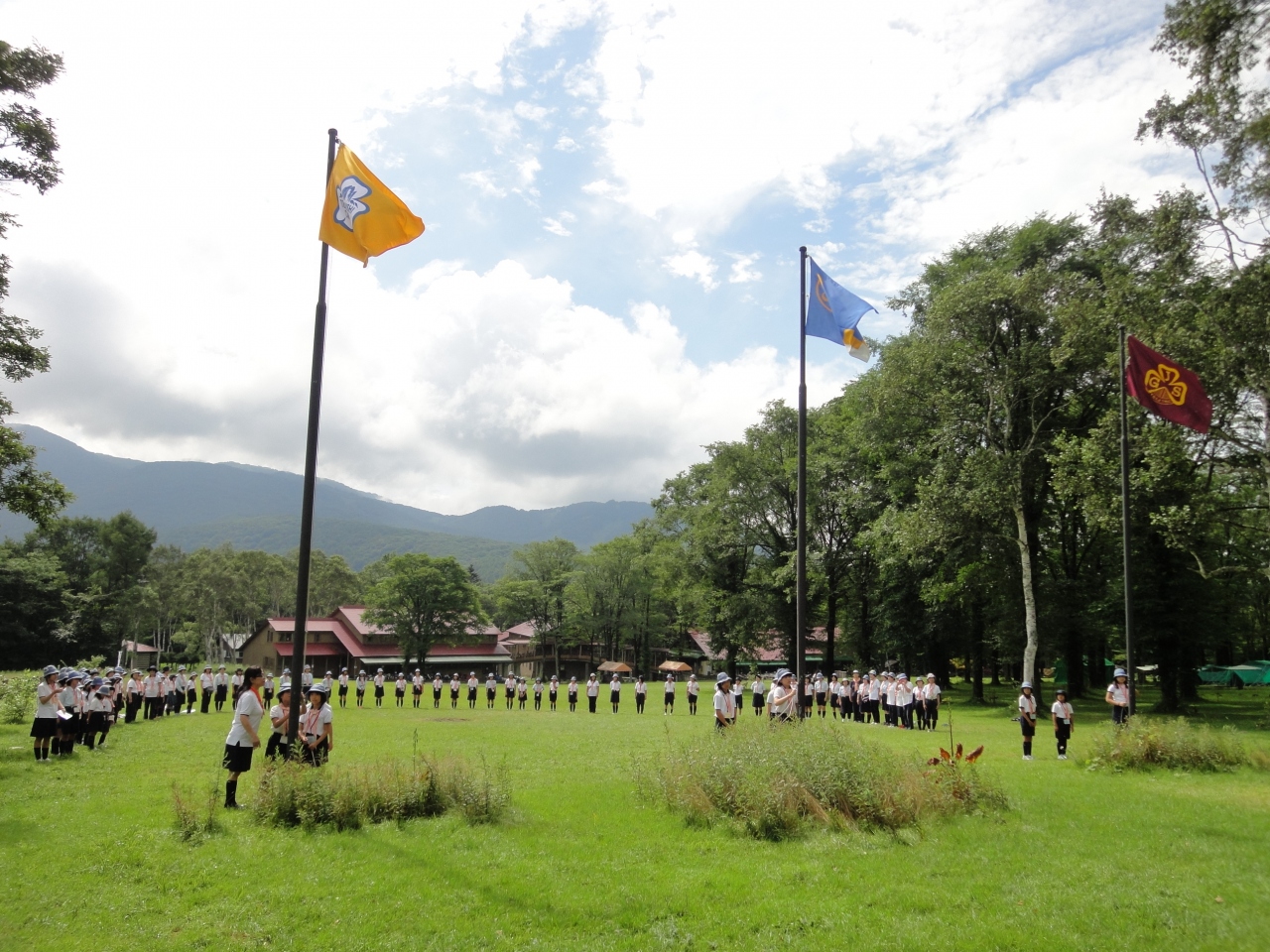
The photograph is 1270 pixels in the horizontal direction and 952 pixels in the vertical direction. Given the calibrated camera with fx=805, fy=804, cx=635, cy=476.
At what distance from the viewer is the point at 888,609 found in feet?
135

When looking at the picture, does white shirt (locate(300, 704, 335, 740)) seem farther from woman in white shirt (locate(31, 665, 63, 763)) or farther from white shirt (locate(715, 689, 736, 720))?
white shirt (locate(715, 689, 736, 720))

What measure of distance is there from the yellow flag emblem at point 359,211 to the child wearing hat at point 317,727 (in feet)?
21.6

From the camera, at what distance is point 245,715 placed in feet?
35.9

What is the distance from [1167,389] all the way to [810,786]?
13116mm

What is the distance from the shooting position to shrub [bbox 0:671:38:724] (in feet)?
79.1

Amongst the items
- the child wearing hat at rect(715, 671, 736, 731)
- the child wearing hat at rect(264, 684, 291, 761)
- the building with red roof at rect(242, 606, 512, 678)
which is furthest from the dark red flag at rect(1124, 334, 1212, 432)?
the building with red roof at rect(242, 606, 512, 678)

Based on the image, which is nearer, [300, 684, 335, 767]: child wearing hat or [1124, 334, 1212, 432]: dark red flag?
[300, 684, 335, 767]: child wearing hat

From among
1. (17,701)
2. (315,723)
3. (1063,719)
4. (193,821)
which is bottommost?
(17,701)

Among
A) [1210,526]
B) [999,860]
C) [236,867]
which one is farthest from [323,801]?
[1210,526]

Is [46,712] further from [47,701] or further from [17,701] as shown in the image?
[17,701]

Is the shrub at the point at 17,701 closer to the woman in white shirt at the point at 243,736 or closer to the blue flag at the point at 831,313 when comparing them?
the woman in white shirt at the point at 243,736

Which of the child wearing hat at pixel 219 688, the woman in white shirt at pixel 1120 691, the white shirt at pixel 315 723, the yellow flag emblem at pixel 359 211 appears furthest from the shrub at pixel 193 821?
the child wearing hat at pixel 219 688

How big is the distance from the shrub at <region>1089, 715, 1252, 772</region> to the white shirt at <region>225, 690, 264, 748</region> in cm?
1488

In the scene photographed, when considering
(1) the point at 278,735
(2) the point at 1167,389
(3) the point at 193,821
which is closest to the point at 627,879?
(3) the point at 193,821
